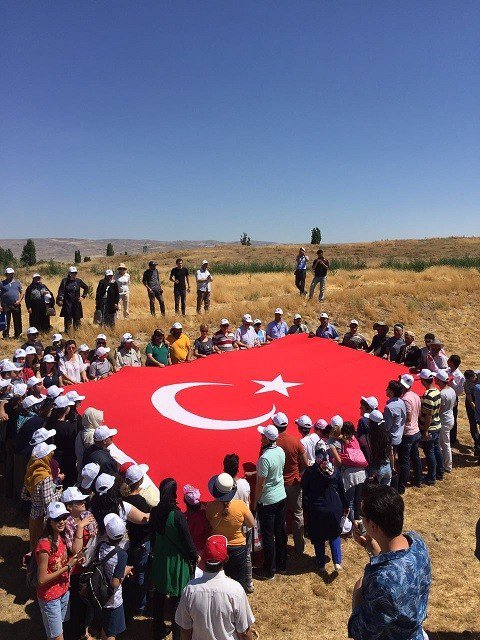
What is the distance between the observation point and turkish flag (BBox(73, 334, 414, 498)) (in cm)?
668

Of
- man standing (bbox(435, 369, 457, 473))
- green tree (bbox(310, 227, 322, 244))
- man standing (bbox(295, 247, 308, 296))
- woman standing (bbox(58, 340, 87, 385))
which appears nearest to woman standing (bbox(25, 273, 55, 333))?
woman standing (bbox(58, 340, 87, 385))

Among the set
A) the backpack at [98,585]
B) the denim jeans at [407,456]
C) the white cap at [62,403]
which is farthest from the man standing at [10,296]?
the backpack at [98,585]

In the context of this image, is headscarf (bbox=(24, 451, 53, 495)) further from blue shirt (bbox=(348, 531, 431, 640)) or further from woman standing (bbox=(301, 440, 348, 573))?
blue shirt (bbox=(348, 531, 431, 640))

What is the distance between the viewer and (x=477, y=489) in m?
7.93

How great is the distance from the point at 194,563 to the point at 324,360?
20.6 feet

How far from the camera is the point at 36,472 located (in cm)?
533

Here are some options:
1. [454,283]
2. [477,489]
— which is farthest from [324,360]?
[454,283]

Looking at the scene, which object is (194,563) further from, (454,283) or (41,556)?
(454,283)

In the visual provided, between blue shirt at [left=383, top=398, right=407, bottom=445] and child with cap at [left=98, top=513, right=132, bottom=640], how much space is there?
415 centimetres

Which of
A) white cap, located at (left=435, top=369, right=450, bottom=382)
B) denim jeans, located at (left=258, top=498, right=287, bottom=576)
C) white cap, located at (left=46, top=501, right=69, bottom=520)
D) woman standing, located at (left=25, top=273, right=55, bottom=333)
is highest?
woman standing, located at (left=25, top=273, right=55, bottom=333)

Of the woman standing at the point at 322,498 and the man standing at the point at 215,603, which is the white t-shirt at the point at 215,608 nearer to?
the man standing at the point at 215,603

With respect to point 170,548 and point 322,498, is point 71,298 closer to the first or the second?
point 322,498

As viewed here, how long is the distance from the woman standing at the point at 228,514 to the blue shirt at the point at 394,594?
6.45ft

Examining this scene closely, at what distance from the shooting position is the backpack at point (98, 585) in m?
4.29
